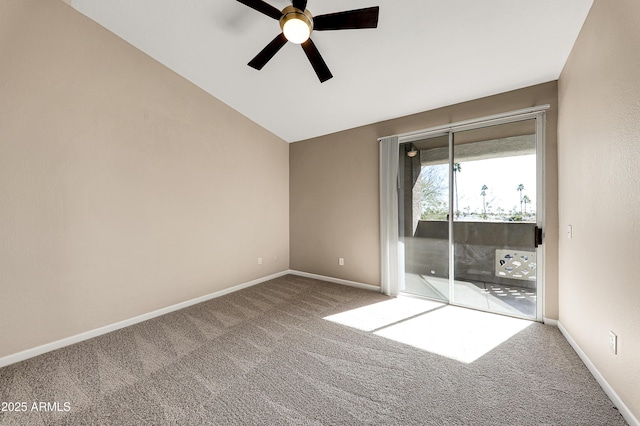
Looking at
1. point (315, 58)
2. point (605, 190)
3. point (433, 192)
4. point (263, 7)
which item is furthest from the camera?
point (433, 192)

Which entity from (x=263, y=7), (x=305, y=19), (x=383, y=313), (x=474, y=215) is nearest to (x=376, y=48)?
(x=305, y=19)

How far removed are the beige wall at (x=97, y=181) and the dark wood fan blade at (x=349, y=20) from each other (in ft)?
7.32

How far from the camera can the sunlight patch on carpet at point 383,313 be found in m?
2.74

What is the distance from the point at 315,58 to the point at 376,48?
691mm

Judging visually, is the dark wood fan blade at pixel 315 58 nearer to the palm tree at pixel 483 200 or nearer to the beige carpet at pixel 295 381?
the palm tree at pixel 483 200

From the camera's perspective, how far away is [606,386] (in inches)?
65.6

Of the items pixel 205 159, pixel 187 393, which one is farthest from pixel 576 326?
pixel 205 159

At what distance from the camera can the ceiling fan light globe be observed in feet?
5.94

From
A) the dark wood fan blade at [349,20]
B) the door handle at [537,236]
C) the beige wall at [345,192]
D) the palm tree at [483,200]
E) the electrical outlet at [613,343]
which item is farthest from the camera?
the beige wall at [345,192]

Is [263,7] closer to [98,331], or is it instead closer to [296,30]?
[296,30]

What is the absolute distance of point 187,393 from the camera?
1704 mm

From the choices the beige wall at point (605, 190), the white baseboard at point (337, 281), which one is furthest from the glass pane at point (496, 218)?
the white baseboard at point (337, 281)

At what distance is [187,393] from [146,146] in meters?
2.58

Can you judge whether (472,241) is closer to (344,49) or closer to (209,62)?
(344,49)
